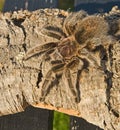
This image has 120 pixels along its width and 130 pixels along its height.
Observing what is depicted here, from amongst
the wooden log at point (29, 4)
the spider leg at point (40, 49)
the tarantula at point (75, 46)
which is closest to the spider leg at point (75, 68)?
the tarantula at point (75, 46)

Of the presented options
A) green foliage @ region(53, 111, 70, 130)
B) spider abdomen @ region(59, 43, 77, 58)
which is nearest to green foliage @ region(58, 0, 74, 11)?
green foliage @ region(53, 111, 70, 130)

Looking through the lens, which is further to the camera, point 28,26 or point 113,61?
point 28,26

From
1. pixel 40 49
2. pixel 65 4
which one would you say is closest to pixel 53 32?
pixel 40 49

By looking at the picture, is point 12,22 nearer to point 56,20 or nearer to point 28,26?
point 28,26

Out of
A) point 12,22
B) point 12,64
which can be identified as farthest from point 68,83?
point 12,22

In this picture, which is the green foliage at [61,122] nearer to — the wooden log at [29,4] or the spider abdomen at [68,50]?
the wooden log at [29,4]
